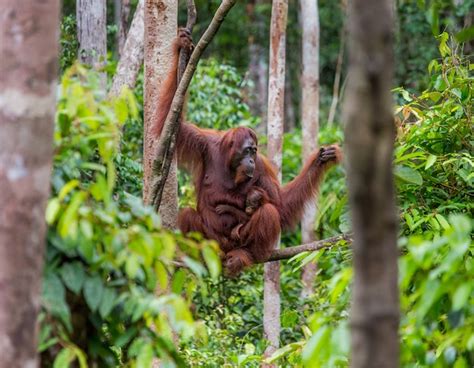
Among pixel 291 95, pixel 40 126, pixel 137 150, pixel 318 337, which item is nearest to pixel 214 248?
pixel 318 337

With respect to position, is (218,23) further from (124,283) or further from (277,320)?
(277,320)

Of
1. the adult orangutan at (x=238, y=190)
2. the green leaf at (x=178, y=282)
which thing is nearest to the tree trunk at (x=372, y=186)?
the green leaf at (x=178, y=282)

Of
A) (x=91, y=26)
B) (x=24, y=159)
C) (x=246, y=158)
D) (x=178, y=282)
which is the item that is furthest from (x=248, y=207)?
(x=24, y=159)

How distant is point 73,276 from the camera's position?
2906 millimetres

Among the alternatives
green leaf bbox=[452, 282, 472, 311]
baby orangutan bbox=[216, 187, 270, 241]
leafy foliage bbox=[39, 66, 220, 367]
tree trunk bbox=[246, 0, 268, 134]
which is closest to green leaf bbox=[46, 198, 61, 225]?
leafy foliage bbox=[39, 66, 220, 367]

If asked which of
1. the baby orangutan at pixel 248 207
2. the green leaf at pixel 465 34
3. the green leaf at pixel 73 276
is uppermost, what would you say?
the green leaf at pixel 465 34

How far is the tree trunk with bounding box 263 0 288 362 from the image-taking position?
22.2ft

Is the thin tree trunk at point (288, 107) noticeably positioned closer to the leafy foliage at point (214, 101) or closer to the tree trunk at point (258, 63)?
the tree trunk at point (258, 63)

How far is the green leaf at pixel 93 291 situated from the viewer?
2.89 meters

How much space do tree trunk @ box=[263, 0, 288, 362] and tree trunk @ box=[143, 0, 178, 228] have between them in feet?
Answer: 5.23

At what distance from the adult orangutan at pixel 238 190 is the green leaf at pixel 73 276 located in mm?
3646

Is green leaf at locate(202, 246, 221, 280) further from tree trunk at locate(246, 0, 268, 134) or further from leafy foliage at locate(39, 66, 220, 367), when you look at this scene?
tree trunk at locate(246, 0, 268, 134)

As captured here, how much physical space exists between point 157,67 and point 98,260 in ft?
9.09

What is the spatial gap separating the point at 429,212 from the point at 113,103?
261cm
